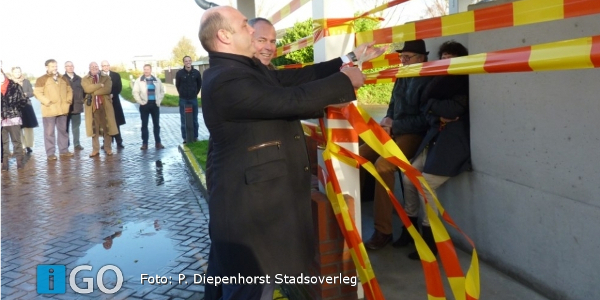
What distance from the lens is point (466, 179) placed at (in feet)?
12.4

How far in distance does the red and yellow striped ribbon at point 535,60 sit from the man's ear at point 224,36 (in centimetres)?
94

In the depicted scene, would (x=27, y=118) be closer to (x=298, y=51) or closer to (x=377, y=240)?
(x=298, y=51)

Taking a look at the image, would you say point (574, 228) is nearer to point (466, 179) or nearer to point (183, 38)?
point (466, 179)

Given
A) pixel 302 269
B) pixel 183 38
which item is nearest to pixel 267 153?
pixel 302 269

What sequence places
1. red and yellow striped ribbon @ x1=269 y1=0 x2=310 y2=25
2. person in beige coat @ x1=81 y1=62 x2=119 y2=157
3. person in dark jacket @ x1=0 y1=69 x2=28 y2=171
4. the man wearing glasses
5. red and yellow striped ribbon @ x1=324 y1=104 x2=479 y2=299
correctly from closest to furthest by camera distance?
red and yellow striped ribbon @ x1=324 y1=104 x2=479 y2=299 < red and yellow striped ribbon @ x1=269 y1=0 x2=310 y2=25 < the man wearing glasses < person in dark jacket @ x1=0 y1=69 x2=28 y2=171 < person in beige coat @ x1=81 y1=62 x2=119 y2=157

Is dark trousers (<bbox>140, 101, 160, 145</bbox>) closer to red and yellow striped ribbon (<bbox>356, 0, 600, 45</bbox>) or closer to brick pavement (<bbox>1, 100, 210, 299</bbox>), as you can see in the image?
brick pavement (<bbox>1, 100, 210, 299</bbox>)

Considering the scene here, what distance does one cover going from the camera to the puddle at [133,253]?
15.1 ft

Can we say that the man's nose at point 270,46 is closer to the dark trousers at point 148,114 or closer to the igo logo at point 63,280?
the igo logo at point 63,280

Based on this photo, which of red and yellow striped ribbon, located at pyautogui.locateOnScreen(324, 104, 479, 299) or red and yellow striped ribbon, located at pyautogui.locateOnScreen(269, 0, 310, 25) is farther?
red and yellow striped ribbon, located at pyautogui.locateOnScreen(269, 0, 310, 25)

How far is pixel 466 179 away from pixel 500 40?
3.46 ft

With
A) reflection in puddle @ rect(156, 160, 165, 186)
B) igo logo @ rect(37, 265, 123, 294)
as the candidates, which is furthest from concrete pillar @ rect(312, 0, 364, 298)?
reflection in puddle @ rect(156, 160, 165, 186)

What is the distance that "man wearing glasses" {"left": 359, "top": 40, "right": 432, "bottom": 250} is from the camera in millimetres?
4020

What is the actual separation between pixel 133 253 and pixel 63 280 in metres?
0.75

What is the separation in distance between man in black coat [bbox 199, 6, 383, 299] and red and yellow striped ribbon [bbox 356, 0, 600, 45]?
0.47m
